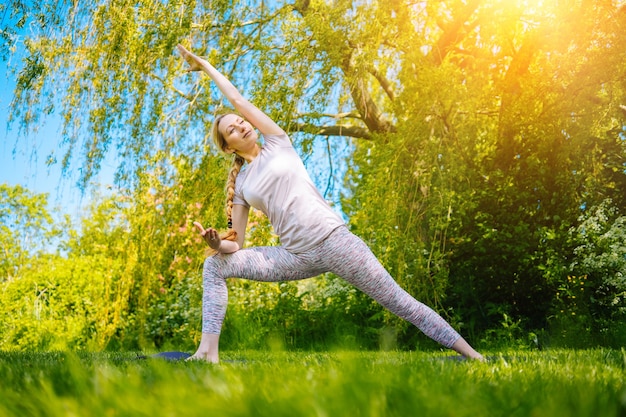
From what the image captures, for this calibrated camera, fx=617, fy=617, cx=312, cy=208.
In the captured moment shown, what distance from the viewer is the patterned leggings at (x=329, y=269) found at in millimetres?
2887

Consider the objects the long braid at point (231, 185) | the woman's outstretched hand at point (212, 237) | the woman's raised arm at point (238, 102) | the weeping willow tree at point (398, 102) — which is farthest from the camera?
the weeping willow tree at point (398, 102)

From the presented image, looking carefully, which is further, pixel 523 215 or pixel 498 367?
pixel 523 215

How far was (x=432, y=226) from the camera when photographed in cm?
494

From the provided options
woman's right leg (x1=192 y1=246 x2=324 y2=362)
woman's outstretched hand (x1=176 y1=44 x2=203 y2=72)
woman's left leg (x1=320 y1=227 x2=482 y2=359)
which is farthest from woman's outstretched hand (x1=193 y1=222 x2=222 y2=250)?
woman's outstretched hand (x1=176 y1=44 x2=203 y2=72)

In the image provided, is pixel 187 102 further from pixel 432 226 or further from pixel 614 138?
pixel 614 138

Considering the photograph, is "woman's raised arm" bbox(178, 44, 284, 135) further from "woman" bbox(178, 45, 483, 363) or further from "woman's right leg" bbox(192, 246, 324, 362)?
"woman's right leg" bbox(192, 246, 324, 362)

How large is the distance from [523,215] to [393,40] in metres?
2.20

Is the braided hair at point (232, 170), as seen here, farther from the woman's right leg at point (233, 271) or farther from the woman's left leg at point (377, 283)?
the woman's left leg at point (377, 283)

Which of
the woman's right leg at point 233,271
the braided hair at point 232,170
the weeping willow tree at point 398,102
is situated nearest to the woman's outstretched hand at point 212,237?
the woman's right leg at point 233,271

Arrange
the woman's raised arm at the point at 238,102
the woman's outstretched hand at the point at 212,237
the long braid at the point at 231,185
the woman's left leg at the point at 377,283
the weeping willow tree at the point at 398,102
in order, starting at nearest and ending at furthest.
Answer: the woman's outstretched hand at the point at 212,237 → the woman's left leg at the point at 377,283 → the woman's raised arm at the point at 238,102 → the long braid at the point at 231,185 → the weeping willow tree at the point at 398,102

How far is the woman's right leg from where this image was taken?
2.94 metres

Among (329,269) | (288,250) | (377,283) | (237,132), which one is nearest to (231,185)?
(237,132)

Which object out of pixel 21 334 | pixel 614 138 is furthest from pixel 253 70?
pixel 21 334

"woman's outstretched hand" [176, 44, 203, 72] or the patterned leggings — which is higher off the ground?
"woman's outstretched hand" [176, 44, 203, 72]
